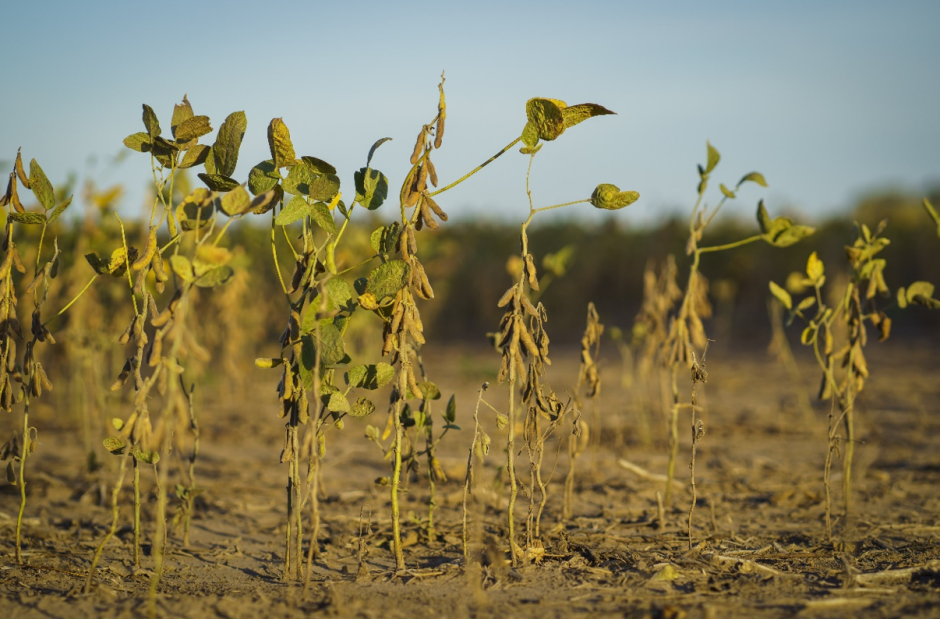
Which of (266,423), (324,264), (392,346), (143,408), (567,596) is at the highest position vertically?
(324,264)

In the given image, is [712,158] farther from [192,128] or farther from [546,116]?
[192,128]

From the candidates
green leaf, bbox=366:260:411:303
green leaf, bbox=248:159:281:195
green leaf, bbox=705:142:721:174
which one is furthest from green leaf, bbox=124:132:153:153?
green leaf, bbox=705:142:721:174

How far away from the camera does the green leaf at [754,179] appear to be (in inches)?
104

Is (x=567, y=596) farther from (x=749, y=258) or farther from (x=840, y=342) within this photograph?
(x=749, y=258)

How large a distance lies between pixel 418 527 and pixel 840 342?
19.9 feet

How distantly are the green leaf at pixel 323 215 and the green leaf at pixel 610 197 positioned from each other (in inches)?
31.9

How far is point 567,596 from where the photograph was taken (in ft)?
7.35

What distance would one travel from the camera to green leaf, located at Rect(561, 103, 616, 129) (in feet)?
7.25

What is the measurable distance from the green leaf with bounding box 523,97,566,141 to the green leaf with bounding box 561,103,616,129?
0.02 m

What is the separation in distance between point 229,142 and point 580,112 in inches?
41.5

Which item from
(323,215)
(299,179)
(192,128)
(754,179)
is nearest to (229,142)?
(192,128)

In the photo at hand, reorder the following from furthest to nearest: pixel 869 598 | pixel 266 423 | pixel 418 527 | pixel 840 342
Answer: pixel 840 342
pixel 266 423
pixel 418 527
pixel 869 598

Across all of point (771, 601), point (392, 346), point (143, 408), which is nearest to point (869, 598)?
point (771, 601)

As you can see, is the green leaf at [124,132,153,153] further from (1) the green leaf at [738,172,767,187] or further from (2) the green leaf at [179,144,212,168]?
(1) the green leaf at [738,172,767,187]
